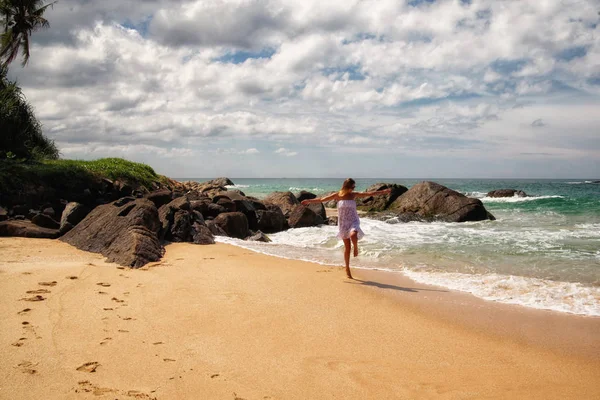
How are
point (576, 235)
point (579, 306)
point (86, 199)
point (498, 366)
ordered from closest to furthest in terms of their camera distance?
point (498, 366) → point (579, 306) → point (86, 199) → point (576, 235)

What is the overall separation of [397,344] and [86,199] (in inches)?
471

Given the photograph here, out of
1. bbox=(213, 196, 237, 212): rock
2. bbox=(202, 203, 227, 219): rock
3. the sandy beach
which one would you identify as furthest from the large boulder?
the sandy beach

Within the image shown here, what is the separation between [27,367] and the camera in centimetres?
329

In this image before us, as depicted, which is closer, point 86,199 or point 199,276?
point 199,276

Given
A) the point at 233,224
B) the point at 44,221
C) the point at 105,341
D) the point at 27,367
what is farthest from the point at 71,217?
the point at 27,367

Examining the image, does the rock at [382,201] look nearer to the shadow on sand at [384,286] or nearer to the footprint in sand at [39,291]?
the shadow on sand at [384,286]

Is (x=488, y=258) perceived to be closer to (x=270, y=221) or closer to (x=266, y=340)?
(x=266, y=340)

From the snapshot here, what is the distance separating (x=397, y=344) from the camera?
4.27 metres

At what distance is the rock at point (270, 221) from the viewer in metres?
15.9

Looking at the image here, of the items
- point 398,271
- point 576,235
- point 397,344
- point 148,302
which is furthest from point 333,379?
point 576,235

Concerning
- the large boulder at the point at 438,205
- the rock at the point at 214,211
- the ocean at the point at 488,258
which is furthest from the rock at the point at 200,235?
the large boulder at the point at 438,205

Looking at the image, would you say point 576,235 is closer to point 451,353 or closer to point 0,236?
point 451,353

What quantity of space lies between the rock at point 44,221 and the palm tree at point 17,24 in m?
13.7

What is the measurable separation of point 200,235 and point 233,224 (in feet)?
8.90
